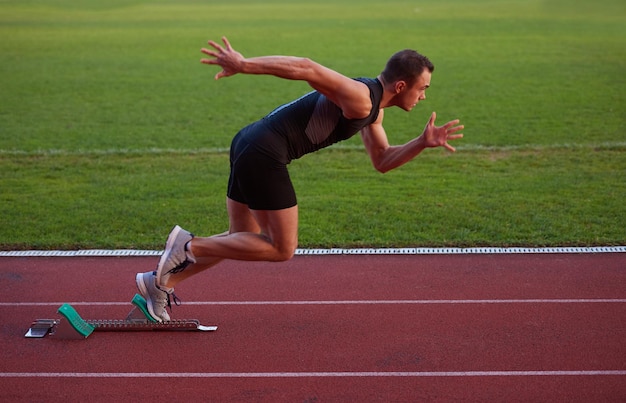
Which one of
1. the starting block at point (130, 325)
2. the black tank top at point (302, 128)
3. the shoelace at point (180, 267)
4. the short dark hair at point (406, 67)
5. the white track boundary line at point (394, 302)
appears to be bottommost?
the white track boundary line at point (394, 302)

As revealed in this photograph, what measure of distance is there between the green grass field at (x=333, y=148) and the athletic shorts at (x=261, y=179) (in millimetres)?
→ 2533

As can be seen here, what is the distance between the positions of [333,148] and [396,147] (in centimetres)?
619

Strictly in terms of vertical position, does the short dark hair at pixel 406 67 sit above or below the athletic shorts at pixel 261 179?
above

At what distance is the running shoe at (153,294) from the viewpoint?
20.0 ft

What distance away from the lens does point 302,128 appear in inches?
229

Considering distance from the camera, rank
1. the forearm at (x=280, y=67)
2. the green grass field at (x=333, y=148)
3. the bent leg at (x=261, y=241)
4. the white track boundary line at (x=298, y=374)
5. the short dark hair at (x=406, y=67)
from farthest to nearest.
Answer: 1. the green grass field at (x=333, y=148)
2. the bent leg at (x=261, y=241)
3. the short dark hair at (x=406, y=67)
4. the white track boundary line at (x=298, y=374)
5. the forearm at (x=280, y=67)

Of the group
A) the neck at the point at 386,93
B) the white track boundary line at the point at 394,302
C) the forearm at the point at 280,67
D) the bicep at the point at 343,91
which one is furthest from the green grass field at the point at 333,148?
the forearm at the point at 280,67

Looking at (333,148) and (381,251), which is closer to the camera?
(381,251)

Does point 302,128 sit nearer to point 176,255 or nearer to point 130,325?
point 176,255

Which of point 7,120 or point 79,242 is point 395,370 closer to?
point 79,242

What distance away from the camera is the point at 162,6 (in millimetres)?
36094

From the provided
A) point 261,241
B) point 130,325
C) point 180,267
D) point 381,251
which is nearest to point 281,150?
point 261,241

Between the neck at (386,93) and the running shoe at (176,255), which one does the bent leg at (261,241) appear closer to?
the running shoe at (176,255)

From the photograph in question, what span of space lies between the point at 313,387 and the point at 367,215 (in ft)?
13.3
